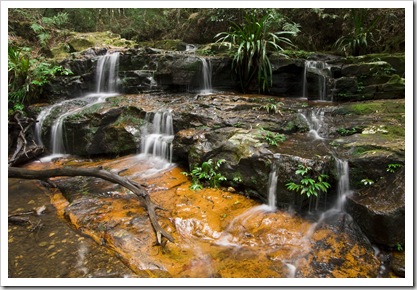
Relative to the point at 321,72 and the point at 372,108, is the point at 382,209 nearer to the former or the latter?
the point at 372,108

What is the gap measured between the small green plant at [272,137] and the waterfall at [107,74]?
16.9 feet

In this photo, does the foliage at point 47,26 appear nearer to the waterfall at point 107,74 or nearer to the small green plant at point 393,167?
the waterfall at point 107,74

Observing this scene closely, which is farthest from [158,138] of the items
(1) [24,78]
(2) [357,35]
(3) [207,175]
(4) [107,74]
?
(2) [357,35]

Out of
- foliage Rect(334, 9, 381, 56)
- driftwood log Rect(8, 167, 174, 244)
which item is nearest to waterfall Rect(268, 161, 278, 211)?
driftwood log Rect(8, 167, 174, 244)

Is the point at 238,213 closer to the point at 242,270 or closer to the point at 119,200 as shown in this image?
the point at 242,270

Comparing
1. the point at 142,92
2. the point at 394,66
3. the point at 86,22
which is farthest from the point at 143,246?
the point at 86,22

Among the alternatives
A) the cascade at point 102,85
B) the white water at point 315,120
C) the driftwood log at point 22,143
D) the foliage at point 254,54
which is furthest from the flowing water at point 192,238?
the foliage at point 254,54

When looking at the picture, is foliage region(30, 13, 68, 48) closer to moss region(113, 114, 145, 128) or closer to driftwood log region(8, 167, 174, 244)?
moss region(113, 114, 145, 128)

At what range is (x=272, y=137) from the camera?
430cm

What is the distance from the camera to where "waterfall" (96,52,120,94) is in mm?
7457

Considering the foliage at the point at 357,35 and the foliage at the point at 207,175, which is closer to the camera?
the foliage at the point at 207,175

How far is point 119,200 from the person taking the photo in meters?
3.82

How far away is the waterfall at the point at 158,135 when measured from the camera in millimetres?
5449

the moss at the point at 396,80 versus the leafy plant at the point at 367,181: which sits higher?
the moss at the point at 396,80
